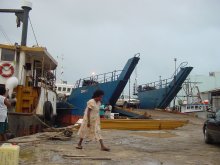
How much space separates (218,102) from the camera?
29922 mm

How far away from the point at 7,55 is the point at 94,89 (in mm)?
10478

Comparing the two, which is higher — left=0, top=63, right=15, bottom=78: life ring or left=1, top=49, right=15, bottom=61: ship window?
left=1, top=49, right=15, bottom=61: ship window

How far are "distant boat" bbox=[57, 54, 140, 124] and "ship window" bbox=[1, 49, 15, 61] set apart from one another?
9.39 m

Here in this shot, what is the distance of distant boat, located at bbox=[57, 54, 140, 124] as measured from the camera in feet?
74.1

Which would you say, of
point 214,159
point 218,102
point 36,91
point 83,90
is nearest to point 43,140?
point 214,159

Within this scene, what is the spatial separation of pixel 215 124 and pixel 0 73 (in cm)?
865

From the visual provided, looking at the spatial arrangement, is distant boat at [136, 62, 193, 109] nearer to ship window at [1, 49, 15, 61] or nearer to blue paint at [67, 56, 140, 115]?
blue paint at [67, 56, 140, 115]

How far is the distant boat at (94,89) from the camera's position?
22.6 m

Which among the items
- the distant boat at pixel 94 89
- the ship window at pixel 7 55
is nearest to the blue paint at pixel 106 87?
the distant boat at pixel 94 89

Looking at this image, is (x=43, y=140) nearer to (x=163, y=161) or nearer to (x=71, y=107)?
(x=163, y=161)

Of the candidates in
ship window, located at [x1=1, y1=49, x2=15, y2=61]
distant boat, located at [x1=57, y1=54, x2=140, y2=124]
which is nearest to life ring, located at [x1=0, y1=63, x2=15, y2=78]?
ship window, located at [x1=1, y1=49, x2=15, y2=61]

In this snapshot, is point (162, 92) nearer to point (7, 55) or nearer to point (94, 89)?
point (94, 89)

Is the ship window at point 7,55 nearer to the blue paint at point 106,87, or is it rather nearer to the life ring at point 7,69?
the life ring at point 7,69

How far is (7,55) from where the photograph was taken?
14148mm
